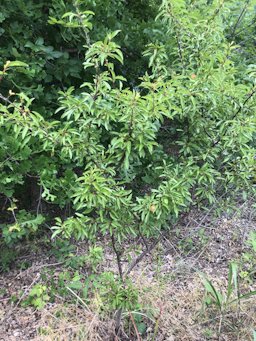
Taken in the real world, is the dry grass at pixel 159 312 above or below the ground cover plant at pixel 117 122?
below

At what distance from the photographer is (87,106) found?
1721 millimetres

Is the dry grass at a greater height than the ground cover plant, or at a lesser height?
lesser

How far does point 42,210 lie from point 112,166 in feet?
3.86

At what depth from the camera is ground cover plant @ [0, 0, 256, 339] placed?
1738mm

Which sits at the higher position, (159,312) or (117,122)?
(117,122)

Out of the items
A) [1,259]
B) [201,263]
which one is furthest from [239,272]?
[1,259]

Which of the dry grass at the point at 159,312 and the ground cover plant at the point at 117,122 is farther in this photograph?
the dry grass at the point at 159,312

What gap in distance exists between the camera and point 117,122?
2.32m

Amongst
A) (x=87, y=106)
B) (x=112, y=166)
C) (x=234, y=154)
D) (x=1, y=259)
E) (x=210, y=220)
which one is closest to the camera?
(x=87, y=106)

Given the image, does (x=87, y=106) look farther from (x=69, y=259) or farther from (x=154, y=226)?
(x=69, y=259)

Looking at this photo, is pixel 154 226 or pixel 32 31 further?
pixel 32 31

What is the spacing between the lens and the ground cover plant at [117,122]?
174 cm

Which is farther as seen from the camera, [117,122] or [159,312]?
[159,312]

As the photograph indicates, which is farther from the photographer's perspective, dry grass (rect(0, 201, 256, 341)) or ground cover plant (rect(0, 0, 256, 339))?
dry grass (rect(0, 201, 256, 341))
